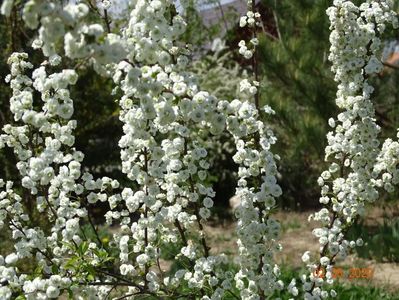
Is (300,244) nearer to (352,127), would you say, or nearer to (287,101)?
(287,101)

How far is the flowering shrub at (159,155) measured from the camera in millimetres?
2154

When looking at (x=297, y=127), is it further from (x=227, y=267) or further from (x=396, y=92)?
(x=227, y=267)

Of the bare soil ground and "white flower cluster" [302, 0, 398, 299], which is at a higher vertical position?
"white flower cluster" [302, 0, 398, 299]

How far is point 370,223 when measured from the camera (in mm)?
7824

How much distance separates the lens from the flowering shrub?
2.15m

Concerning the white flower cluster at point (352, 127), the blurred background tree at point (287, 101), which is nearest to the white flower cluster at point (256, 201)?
the white flower cluster at point (352, 127)

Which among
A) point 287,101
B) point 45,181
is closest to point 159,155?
point 45,181

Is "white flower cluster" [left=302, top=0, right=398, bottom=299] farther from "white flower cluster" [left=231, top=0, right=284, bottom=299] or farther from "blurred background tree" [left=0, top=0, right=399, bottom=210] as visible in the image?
"blurred background tree" [left=0, top=0, right=399, bottom=210]

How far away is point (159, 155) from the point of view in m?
2.50

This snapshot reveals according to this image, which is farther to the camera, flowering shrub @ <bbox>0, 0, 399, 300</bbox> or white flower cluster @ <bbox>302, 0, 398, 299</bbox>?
white flower cluster @ <bbox>302, 0, 398, 299</bbox>
